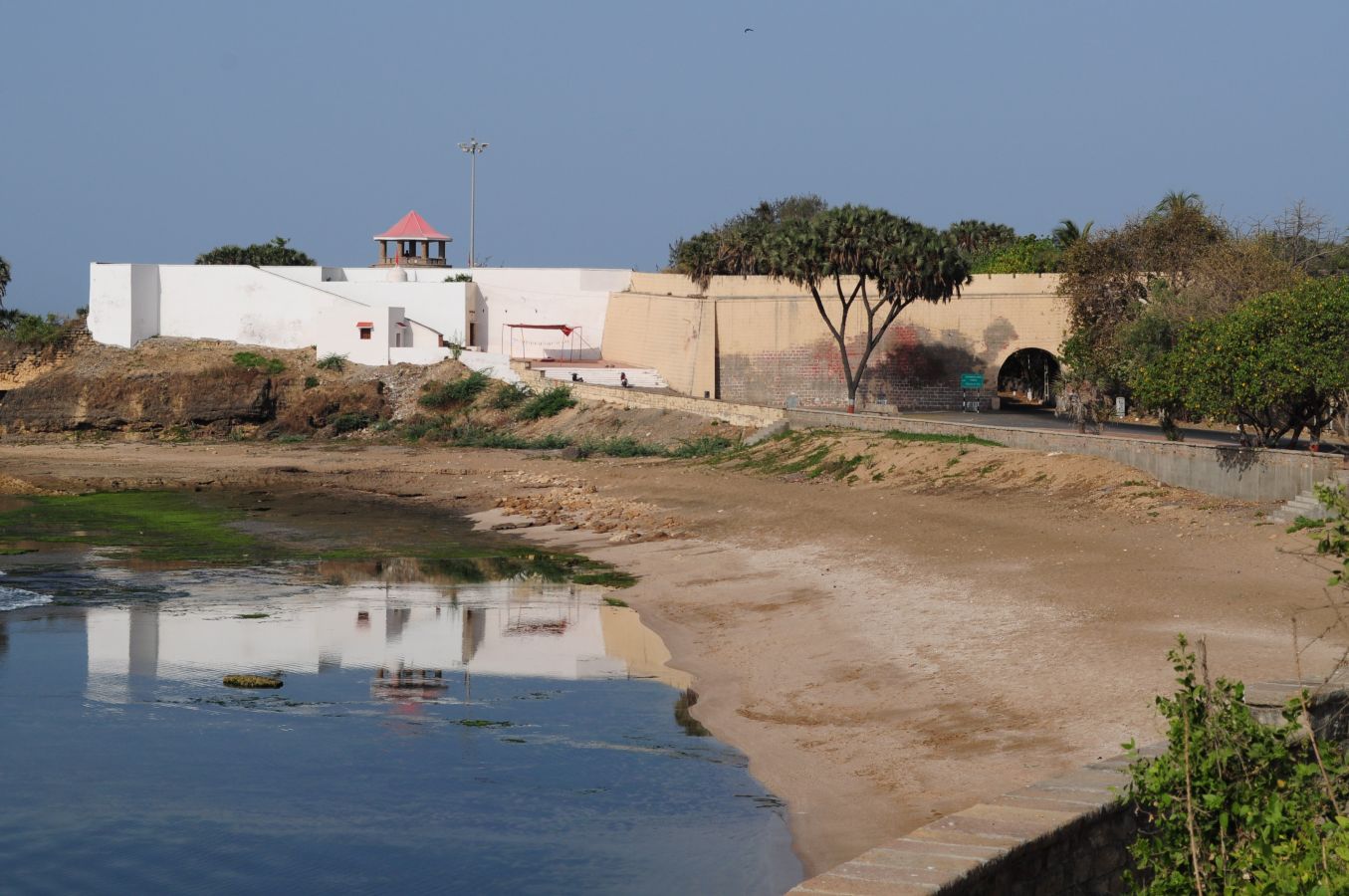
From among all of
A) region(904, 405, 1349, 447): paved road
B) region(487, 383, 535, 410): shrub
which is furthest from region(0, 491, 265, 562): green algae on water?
region(904, 405, 1349, 447): paved road

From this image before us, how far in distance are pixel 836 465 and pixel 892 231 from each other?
484 inches

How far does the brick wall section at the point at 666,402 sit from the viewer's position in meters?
45.7

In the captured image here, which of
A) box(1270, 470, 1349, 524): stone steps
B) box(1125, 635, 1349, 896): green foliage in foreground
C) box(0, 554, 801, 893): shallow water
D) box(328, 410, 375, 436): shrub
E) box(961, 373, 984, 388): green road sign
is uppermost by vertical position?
box(961, 373, 984, 388): green road sign

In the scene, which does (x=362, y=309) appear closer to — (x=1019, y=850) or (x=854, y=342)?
(x=854, y=342)

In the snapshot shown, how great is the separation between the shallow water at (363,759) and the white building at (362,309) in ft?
127

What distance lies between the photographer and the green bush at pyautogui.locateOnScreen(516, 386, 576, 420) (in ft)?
179

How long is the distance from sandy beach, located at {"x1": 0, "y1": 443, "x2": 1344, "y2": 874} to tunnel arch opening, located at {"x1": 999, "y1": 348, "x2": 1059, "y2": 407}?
21656 millimetres

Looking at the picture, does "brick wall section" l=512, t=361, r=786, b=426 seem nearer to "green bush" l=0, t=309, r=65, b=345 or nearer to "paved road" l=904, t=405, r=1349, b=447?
"paved road" l=904, t=405, r=1349, b=447

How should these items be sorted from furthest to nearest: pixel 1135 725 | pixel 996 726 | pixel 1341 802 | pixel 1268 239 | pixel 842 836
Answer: pixel 1268 239 < pixel 996 726 < pixel 1135 725 < pixel 842 836 < pixel 1341 802

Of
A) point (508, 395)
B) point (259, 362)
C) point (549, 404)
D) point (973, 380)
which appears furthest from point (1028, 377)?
point (259, 362)

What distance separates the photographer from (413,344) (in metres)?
62.8

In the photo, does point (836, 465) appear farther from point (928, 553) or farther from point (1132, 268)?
point (1132, 268)

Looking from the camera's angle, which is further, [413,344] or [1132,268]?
[413,344]

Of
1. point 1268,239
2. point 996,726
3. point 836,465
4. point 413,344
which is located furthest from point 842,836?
point 413,344
